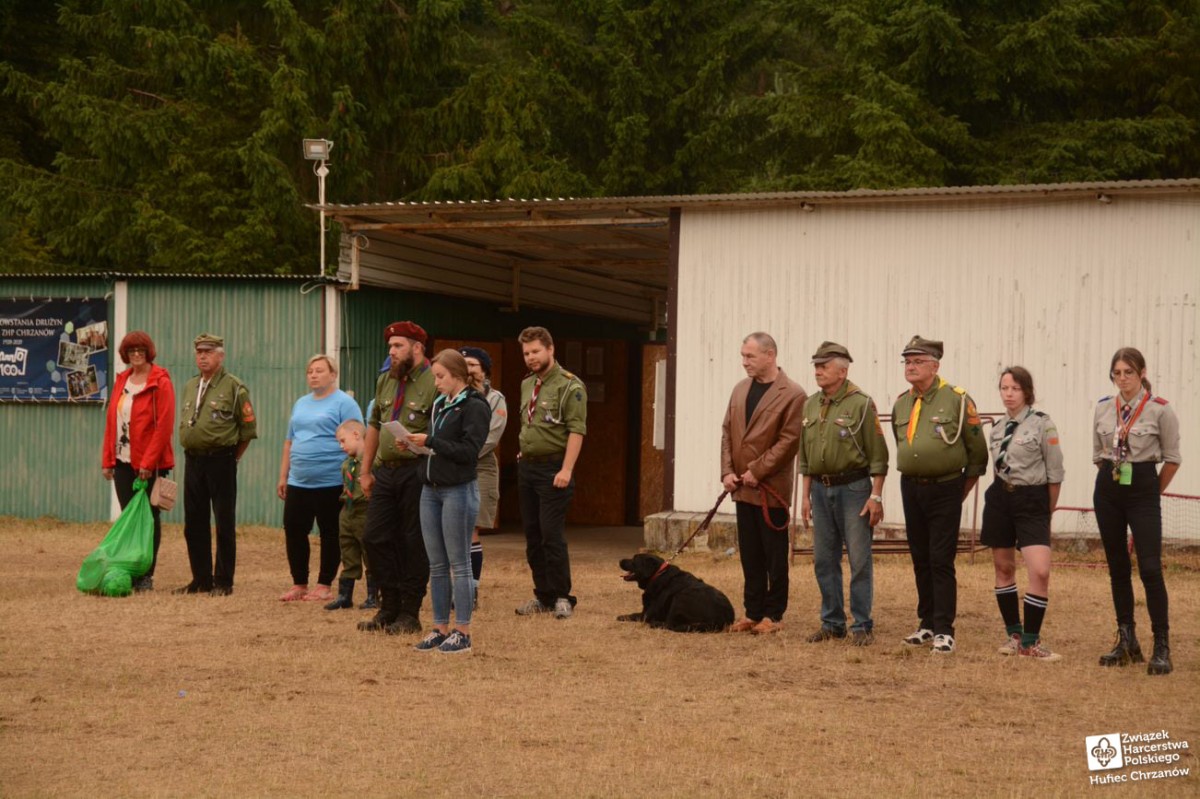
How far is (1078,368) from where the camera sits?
12688mm

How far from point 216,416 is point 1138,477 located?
5638 mm

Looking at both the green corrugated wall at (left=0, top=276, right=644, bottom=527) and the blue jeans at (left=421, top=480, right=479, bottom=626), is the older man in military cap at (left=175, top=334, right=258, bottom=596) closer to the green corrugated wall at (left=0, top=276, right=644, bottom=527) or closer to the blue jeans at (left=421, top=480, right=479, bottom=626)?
the blue jeans at (left=421, top=480, right=479, bottom=626)

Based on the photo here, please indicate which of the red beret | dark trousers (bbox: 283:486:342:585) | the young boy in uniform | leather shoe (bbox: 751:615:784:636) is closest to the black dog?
leather shoe (bbox: 751:615:784:636)

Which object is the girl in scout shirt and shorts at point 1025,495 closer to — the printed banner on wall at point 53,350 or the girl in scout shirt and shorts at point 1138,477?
the girl in scout shirt and shorts at point 1138,477

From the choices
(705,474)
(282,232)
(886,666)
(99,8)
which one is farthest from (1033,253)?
(99,8)

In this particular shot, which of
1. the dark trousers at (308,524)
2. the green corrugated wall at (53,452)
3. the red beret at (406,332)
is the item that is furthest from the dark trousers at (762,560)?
the green corrugated wall at (53,452)

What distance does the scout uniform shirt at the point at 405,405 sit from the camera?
864cm

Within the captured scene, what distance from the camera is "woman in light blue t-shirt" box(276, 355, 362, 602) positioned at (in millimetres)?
9781

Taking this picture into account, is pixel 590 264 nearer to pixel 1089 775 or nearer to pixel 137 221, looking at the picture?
pixel 137 221

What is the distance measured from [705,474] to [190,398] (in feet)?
17.0

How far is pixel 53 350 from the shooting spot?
15.8 m

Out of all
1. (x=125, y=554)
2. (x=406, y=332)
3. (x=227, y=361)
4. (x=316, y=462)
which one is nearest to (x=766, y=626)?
(x=406, y=332)

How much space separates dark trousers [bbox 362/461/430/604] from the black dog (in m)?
1.33

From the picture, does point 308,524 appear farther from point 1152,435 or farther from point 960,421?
point 1152,435
